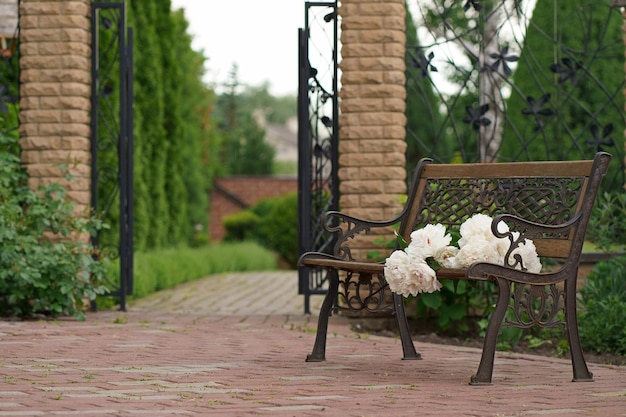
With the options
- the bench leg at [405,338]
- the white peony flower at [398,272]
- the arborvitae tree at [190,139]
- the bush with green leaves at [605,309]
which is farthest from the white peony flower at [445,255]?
the arborvitae tree at [190,139]

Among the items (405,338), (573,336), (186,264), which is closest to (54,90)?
(405,338)

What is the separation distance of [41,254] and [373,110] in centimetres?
265

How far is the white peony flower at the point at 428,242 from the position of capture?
16.5 ft

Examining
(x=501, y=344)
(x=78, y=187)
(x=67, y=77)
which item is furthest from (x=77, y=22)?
(x=501, y=344)

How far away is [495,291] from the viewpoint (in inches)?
288

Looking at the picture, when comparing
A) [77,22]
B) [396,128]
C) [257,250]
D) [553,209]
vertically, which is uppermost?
[77,22]

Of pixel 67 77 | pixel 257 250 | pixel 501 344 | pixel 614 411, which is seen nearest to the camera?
pixel 614 411

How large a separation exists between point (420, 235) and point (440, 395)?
96 cm

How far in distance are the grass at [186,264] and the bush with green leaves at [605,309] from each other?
13.6 feet

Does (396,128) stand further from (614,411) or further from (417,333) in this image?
(614,411)

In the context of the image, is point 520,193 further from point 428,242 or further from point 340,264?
point 340,264

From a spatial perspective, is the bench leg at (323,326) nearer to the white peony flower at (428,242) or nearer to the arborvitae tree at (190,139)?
the white peony flower at (428,242)

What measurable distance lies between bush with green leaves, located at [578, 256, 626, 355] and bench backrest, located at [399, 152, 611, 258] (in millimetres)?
Answer: 1104

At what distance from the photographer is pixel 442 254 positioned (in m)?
5.04
